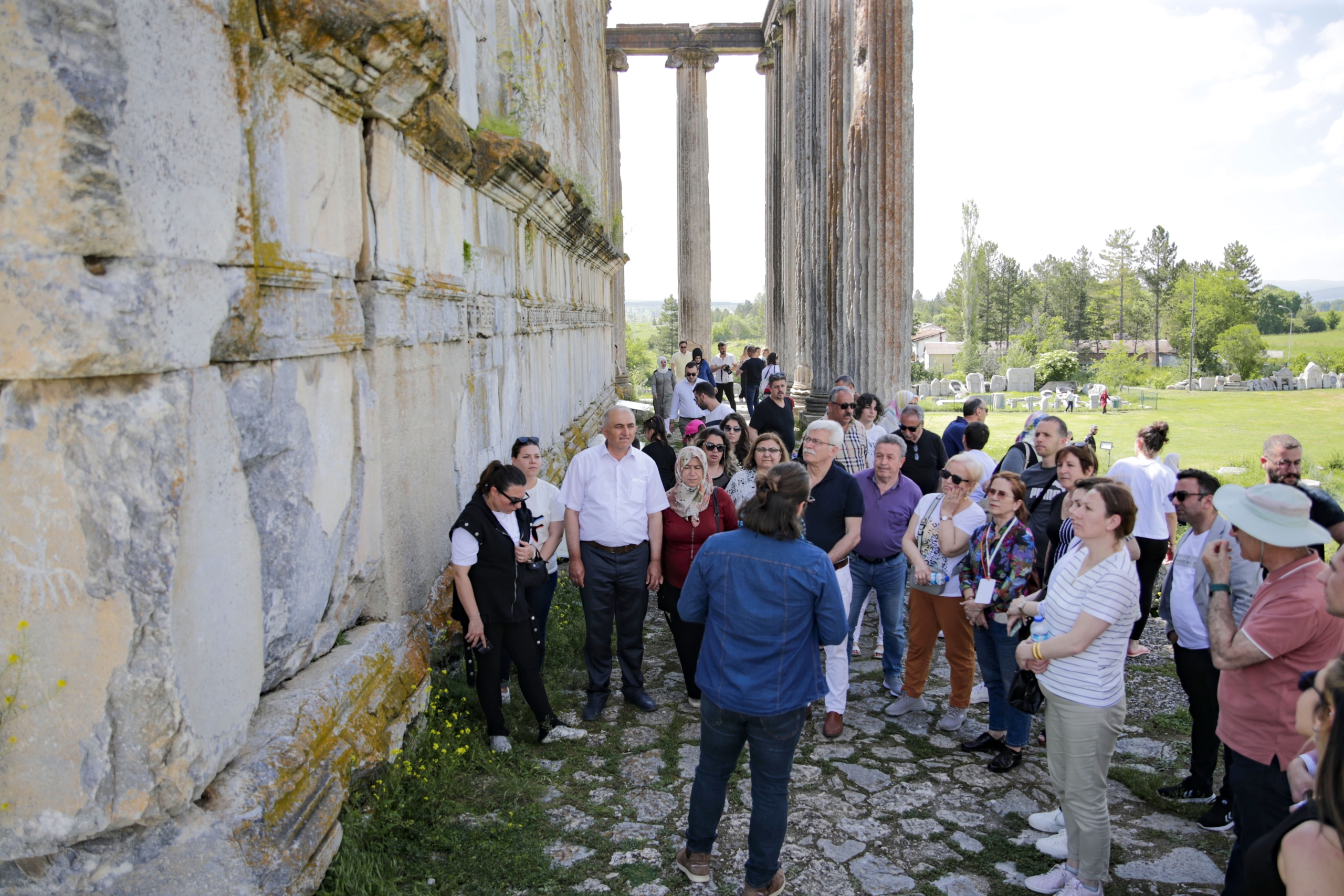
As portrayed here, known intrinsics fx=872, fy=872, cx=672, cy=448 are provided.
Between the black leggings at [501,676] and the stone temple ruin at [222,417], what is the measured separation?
0.35 meters

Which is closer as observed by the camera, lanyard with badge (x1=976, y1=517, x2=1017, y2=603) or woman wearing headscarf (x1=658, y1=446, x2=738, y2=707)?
lanyard with badge (x1=976, y1=517, x2=1017, y2=603)

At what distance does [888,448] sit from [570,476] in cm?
211

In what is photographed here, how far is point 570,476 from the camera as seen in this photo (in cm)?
554

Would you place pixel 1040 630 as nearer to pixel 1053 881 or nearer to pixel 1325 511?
pixel 1053 881

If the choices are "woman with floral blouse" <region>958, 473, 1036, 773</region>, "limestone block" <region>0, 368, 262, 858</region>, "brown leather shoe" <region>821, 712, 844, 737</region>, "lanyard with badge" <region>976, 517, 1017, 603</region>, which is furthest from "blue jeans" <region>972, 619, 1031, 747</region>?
"limestone block" <region>0, 368, 262, 858</region>

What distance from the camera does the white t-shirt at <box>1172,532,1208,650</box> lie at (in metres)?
4.48

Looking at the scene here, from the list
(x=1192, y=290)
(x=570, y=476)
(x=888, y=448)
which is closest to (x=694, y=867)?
(x=570, y=476)

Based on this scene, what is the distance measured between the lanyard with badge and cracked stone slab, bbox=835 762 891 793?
111cm

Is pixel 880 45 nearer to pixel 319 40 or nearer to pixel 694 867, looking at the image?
pixel 319 40

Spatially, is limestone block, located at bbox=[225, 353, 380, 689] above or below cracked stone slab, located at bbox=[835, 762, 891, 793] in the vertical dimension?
above

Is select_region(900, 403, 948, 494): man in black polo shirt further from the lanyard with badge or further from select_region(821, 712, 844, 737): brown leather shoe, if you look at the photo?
select_region(821, 712, 844, 737): brown leather shoe

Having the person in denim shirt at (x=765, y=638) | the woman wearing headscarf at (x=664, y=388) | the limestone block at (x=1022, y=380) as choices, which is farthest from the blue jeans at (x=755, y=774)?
the limestone block at (x=1022, y=380)

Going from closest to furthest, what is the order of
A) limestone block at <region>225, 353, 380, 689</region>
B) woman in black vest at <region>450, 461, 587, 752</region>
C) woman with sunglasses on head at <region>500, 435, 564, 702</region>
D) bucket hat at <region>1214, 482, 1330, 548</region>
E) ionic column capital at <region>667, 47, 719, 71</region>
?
limestone block at <region>225, 353, 380, 689</region>, bucket hat at <region>1214, 482, 1330, 548</region>, woman in black vest at <region>450, 461, 587, 752</region>, woman with sunglasses on head at <region>500, 435, 564, 702</region>, ionic column capital at <region>667, 47, 719, 71</region>

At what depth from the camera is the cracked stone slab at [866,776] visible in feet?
15.4
